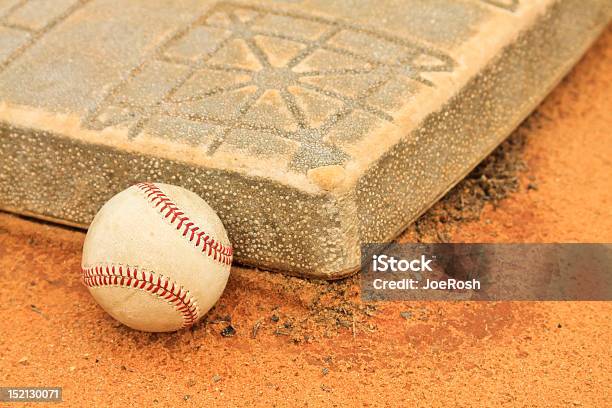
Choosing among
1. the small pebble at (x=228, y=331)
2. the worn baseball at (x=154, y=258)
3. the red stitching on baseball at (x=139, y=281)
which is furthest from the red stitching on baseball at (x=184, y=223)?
the small pebble at (x=228, y=331)

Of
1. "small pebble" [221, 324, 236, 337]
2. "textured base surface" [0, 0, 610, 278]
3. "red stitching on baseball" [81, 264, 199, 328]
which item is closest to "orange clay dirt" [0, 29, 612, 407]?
"small pebble" [221, 324, 236, 337]

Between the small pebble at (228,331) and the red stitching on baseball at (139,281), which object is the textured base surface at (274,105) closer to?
the small pebble at (228,331)

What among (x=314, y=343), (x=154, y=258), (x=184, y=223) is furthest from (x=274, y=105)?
(x=314, y=343)

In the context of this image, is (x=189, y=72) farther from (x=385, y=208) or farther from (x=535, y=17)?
(x=535, y=17)

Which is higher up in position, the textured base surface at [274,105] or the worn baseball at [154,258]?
the textured base surface at [274,105]

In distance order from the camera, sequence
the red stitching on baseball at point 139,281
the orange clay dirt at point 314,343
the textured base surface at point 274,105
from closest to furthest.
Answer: the red stitching on baseball at point 139,281, the orange clay dirt at point 314,343, the textured base surface at point 274,105

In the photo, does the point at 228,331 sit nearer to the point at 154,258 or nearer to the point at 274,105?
the point at 154,258

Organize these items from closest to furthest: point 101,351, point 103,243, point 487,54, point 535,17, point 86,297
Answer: point 103,243
point 101,351
point 86,297
point 487,54
point 535,17

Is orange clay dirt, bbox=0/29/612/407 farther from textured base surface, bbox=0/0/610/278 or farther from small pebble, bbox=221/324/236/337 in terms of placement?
textured base surface, bbox=0/0/610/278

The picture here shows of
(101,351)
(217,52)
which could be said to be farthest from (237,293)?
(217,52)
